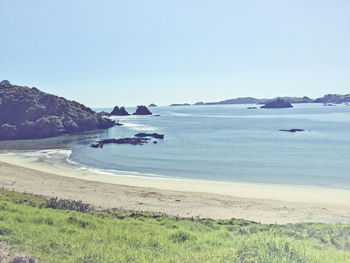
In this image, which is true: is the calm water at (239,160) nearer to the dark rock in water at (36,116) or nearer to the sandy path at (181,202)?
the sandy path at (181,202)

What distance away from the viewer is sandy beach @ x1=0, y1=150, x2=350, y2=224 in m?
21.6

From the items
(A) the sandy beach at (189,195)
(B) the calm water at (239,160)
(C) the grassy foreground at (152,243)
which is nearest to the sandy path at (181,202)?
(A) the sandy beach at (189,195)

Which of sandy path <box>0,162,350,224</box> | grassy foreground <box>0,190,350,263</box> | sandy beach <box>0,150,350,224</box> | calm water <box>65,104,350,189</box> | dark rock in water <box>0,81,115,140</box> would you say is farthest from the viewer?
dark rock in water <box>0,81,115,140</box>

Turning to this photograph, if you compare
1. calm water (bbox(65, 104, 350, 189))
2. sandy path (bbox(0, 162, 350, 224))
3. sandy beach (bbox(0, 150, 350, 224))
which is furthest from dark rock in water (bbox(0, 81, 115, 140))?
sandy path (bbox(0, 162, 350, 224))

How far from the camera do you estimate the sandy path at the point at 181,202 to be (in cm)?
2106

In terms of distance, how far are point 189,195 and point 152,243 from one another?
1691cm

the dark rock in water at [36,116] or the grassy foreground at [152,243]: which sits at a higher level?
the dark rock in water at [36,116]

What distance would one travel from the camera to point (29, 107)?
90188mm

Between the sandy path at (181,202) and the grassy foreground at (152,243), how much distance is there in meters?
5.69

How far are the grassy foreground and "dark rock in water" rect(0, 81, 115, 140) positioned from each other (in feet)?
240

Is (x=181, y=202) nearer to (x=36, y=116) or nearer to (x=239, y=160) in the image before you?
(x=239, y=160)

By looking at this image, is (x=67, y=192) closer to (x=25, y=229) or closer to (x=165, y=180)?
(x=165, y=180)

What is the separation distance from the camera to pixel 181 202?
80.8 feet

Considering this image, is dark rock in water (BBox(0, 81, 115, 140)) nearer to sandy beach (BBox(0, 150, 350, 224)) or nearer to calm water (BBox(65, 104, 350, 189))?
calm water (BBox(65, 104, 350, 189))
